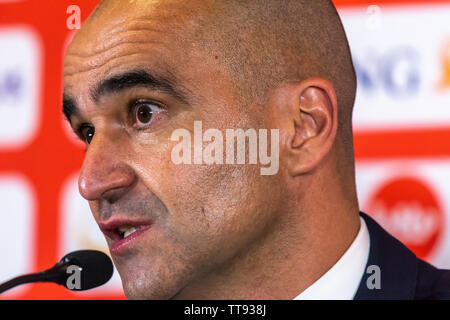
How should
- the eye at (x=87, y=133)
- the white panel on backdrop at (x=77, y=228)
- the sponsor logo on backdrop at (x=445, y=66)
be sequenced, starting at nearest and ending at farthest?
the eye at (x=87, y=133)
the sponsor logo on backdrop at (x=445, y=66)
the white panel on backdrop at (x=77, y=228)

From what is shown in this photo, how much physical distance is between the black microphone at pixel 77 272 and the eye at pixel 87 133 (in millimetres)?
219

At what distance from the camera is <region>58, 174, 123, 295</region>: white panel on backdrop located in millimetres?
1803

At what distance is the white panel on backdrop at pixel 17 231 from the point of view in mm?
1842

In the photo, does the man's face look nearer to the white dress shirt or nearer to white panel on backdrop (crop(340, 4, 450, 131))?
the white dress shirt

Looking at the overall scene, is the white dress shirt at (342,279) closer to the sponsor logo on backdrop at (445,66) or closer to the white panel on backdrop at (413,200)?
the white panel on backdrop at (413,200)

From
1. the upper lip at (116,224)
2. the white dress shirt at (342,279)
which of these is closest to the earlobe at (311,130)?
the white dress shirt at (342,279)

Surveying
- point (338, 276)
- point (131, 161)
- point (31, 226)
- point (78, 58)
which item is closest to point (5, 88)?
point (31, 226)

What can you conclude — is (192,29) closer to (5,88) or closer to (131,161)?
(131,161)

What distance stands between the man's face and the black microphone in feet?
0.21

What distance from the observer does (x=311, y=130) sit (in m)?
1.31

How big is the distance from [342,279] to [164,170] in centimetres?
37

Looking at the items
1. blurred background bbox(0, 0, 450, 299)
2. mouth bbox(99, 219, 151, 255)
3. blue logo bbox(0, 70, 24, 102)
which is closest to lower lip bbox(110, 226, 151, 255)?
mouth bbox(99, 219, 151, 255)

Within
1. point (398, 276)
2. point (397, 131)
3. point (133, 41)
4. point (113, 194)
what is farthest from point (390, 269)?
point (133, 41)
